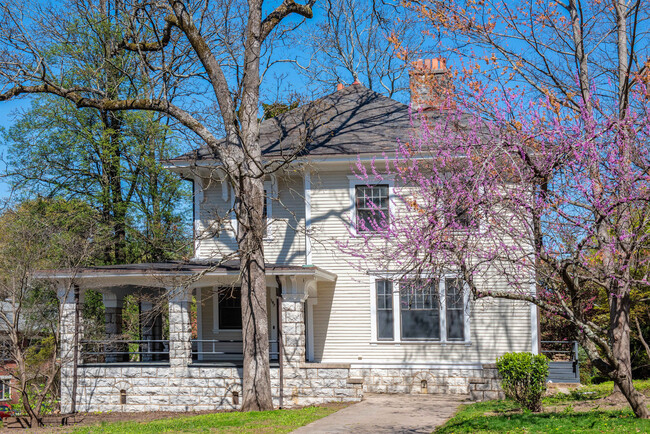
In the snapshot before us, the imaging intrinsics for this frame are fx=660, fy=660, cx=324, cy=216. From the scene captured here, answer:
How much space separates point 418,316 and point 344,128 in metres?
5.61

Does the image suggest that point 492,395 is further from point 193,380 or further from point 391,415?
point 193,380

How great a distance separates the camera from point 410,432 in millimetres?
10391

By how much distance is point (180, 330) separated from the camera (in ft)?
50.7

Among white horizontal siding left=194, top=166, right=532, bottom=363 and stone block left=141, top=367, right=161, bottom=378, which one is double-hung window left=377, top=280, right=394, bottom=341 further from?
stone block left=141, top=367, right=161, bottom=378

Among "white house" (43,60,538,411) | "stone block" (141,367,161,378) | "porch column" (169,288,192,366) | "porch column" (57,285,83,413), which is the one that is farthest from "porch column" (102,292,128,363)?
"porch column" (169,288,192,366)

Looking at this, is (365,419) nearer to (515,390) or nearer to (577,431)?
(515,390)

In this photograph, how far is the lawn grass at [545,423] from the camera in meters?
8.93

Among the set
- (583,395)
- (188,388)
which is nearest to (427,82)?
(583,395)

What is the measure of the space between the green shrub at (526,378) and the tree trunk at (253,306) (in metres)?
5.00

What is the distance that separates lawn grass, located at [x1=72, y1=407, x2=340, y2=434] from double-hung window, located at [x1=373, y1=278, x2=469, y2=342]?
4.24 metres

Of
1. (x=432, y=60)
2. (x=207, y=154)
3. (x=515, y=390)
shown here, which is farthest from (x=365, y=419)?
(x=432, y=60)

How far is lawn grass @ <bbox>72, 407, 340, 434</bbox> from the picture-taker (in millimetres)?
10609

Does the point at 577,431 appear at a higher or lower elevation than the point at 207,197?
lower

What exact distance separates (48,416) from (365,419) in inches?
289
